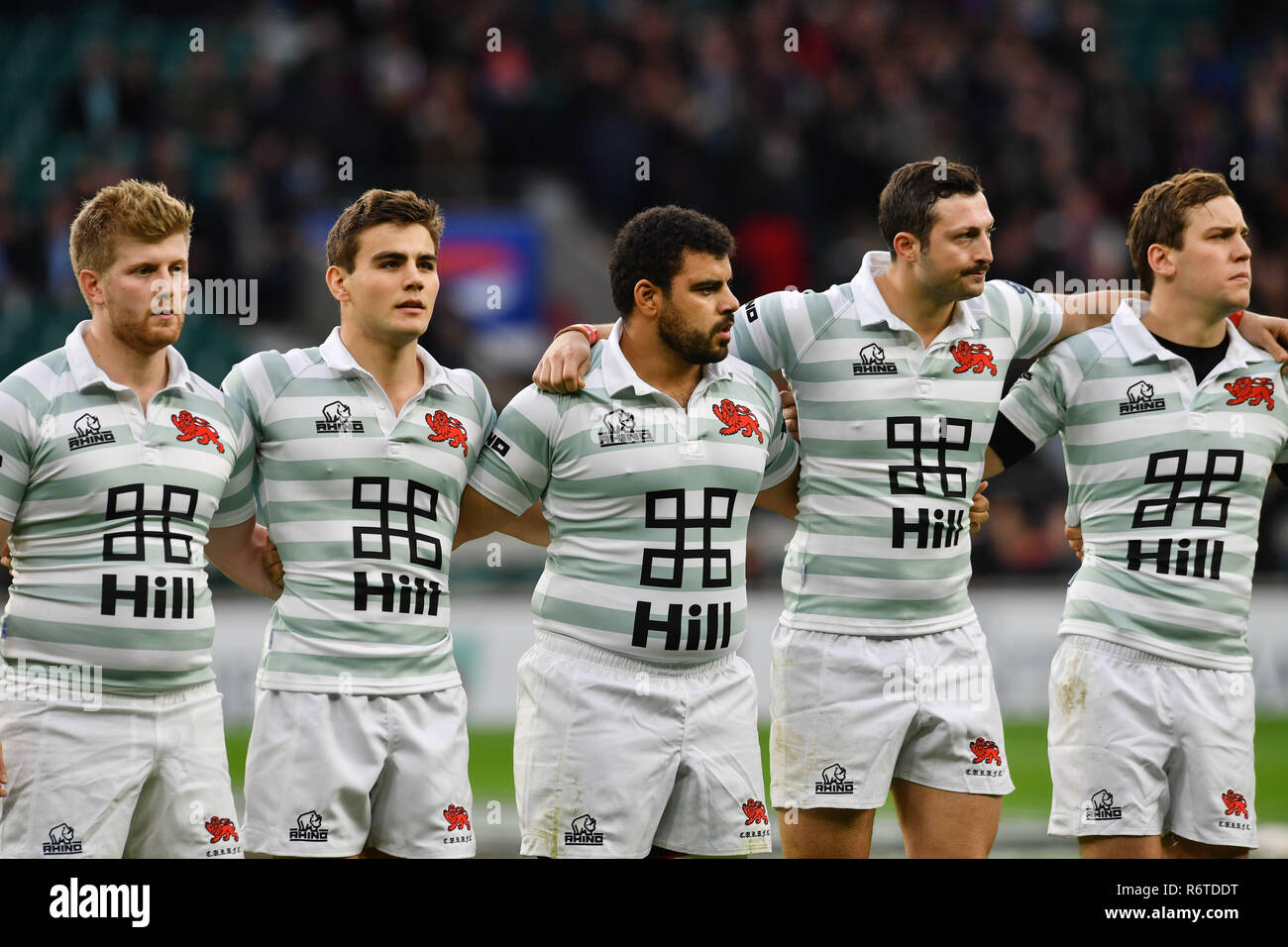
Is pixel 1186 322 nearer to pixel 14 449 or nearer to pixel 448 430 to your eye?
pixel 448 430

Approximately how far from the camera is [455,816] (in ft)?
16.0

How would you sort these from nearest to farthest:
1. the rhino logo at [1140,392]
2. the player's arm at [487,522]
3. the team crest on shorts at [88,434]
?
1. the team crest on shorts at [88,434]
2. the player's arm at [487,522]
3. the rhino logo at [1140,392]

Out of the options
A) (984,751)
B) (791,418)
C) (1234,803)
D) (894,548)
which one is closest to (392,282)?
(791,418)

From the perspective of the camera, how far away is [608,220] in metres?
15.6

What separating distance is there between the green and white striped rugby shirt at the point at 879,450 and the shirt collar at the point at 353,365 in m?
1.02

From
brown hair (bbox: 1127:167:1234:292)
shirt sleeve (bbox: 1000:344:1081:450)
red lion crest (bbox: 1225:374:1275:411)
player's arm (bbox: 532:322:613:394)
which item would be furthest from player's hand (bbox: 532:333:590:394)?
red lion crest (bbox: 1225:374:1275:411)

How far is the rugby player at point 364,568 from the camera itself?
4797 mm

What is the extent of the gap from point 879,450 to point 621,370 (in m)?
0.88

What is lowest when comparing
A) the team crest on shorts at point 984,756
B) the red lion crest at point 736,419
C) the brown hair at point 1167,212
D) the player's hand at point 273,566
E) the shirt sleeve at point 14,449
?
the team crest on shorts at point 984,756

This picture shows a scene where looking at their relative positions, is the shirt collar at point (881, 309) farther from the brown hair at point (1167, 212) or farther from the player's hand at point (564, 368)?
the player's hand at point (564, 368)

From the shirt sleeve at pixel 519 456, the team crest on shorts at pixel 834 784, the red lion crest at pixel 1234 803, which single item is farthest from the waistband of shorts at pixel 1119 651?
the shirt sleeve at pixel 519 456

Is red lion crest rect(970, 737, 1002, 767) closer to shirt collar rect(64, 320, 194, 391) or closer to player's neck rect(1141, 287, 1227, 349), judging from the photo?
player's neck rect(1141, 287, 1227, 349)

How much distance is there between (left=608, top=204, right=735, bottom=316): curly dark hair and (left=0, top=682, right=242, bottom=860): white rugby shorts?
1823 millimetres

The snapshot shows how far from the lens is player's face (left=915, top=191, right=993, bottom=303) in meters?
5.31
